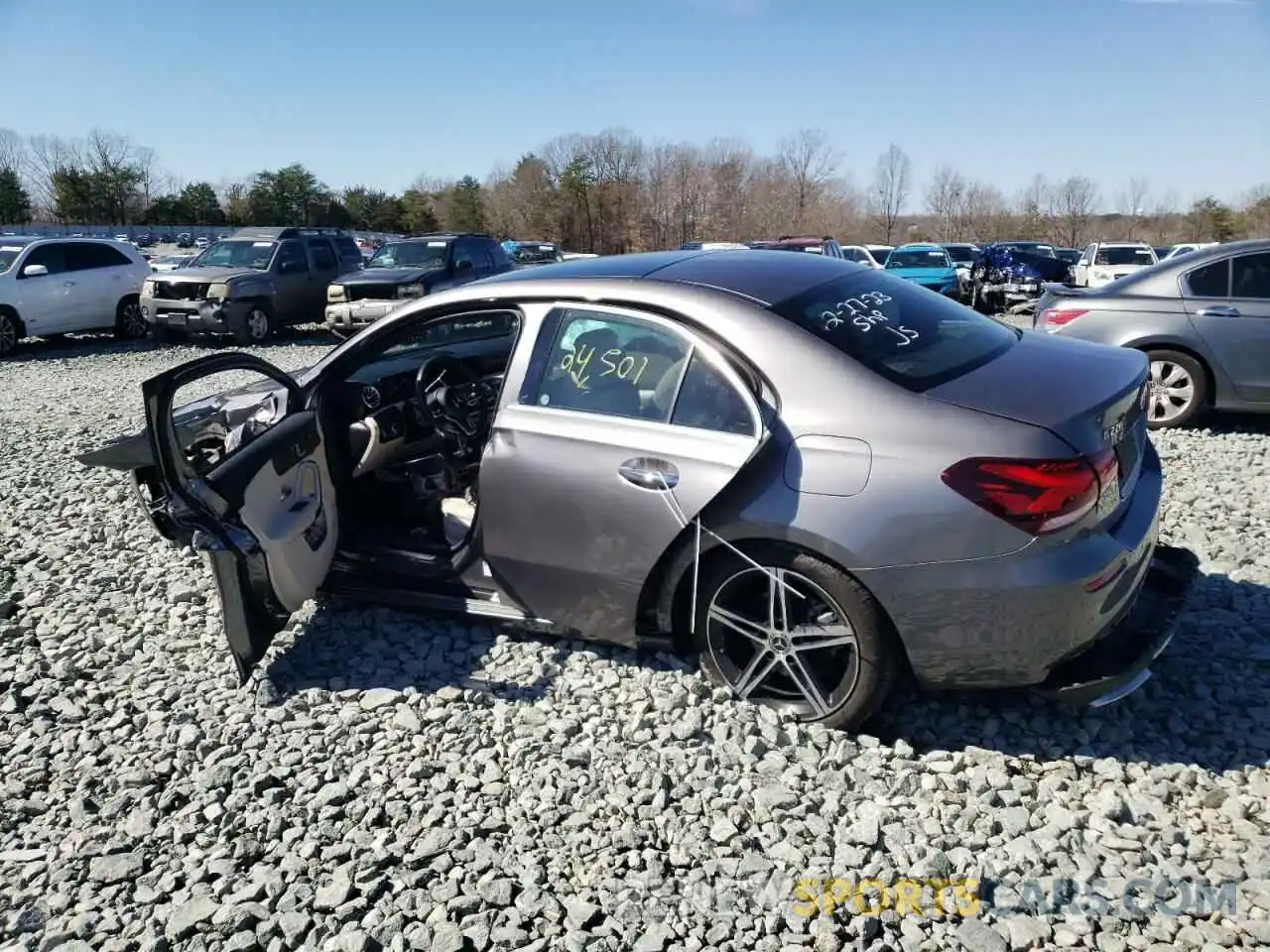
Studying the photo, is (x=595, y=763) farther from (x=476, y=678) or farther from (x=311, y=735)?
(x=311, y=735)

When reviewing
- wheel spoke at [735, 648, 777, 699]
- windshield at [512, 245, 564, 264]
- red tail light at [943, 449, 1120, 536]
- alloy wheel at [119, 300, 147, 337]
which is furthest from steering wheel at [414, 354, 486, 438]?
windshield at [512, 245, 564, 264]

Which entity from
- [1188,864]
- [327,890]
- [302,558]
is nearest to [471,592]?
[302,558]

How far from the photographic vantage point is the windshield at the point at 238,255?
16.1 metres

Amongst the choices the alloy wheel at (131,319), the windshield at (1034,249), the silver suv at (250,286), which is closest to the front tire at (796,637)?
the silver suv at (250,286)

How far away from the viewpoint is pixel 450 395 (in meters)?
4.55

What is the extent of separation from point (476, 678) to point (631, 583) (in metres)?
0.80

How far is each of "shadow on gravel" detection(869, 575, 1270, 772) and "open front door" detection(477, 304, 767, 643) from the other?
108 centimetres

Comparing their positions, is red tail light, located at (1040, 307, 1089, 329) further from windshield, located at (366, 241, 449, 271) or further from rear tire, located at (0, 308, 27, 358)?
rear tire, located at (0, 308, 27, 358)

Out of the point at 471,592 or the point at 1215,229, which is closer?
the point at 471,592

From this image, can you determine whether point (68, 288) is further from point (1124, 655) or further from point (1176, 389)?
point (1124, 655)

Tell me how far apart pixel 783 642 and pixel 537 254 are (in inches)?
961

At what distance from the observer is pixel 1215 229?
5581 centimetres

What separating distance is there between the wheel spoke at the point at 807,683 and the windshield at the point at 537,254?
22339 mm

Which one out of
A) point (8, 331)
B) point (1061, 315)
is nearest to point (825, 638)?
point (1061, 315)
